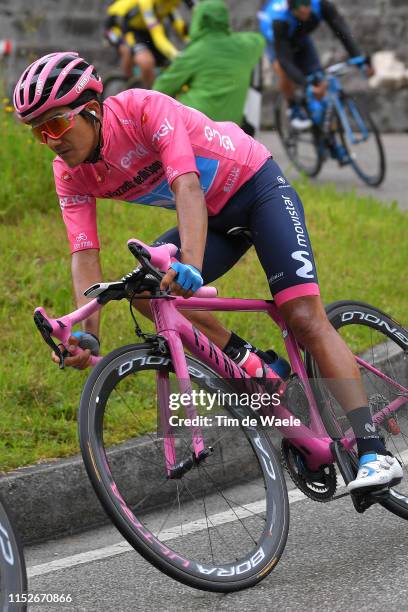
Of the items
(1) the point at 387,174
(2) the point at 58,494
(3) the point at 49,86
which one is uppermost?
(3) the point at 49,86

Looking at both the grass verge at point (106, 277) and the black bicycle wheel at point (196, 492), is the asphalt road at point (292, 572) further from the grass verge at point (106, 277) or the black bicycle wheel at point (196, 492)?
the grass verge at point (106, 277)

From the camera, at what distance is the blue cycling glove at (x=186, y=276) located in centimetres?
421

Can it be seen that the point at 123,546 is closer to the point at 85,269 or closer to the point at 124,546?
the point at 124,546

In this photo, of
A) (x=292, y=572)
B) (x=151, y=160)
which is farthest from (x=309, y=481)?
(x=151, y=160)

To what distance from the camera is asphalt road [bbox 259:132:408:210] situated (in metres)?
12.4

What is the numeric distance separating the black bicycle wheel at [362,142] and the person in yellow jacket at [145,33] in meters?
2.77

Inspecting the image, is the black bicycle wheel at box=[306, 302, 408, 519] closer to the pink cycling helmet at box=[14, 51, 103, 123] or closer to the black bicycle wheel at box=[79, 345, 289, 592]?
the black bicycle wheel at box=[79, 345, 289, 592]

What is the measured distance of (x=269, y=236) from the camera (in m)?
4.89

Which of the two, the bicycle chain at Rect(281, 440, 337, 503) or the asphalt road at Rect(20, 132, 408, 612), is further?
the bicycle chain at Rect(281, 440, 337, 503)

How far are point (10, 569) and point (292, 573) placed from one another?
1.30m

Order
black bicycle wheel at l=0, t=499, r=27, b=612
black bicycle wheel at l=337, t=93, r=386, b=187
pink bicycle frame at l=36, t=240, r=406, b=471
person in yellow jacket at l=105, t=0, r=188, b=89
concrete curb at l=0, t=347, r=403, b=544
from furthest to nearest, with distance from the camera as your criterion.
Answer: person in yellow jacket at l=105, t=0, r=188, b=89
black bicycle wheel at l=337, t=93, r=386, b=187
concrete curb at l=0, t=347, r=403, b=544
pink bicycle frame at l=36, t=240, r=406, b=471
black bicycle wheel at l=0, t=499, r=27, b=612

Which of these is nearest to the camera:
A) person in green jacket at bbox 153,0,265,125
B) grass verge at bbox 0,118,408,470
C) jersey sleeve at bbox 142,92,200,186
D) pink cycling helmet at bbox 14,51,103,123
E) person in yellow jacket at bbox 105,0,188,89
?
pink cycling helmet at bbox 14,51,103,123

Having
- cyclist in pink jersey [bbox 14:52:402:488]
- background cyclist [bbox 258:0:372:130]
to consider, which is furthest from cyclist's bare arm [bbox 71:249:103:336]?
background cyclist [bbox 258:0:372:130]

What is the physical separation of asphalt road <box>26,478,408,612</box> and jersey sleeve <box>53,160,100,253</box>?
1.19 m
